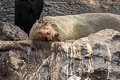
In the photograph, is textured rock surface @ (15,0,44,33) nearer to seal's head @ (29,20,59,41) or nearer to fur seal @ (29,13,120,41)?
fur seal @ (29,13,120,41)

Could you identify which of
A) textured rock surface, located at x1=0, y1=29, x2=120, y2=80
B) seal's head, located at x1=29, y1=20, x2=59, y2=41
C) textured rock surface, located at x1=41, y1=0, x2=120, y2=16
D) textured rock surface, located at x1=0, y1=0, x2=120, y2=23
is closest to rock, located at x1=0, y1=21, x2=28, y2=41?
textured rock surface, located at x1=0, y1=0, x2=120, y2=23

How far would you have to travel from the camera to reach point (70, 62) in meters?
3.48

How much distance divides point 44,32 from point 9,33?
177cm

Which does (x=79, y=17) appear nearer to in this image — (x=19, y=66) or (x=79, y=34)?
(x=79, y=34)

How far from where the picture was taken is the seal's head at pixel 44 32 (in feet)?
12.6

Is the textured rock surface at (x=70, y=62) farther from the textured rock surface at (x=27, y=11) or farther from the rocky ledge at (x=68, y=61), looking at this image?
the textured rock surface at (x=27, y=11)

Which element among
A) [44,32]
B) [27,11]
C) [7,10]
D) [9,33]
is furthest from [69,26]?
[27,11]

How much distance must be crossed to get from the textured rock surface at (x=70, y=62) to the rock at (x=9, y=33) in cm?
159

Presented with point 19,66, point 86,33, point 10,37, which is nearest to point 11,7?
point 10,37

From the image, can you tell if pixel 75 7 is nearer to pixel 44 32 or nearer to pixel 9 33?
pixel 9 33

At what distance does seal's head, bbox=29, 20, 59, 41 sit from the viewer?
3.83 m

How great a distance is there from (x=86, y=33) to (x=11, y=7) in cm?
215

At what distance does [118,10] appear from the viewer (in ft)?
22.5

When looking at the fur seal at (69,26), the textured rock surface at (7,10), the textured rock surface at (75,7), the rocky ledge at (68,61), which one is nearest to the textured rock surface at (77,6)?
the textured rock surface at (75,7)
